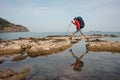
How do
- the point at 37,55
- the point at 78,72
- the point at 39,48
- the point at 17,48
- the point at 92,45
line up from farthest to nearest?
the point at 92,45 < the point at 17,48 < the point at 39,48 < the point at 37,55 < the point at 78,72

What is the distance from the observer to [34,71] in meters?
8.42

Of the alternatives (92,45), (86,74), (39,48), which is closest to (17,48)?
(39,48)

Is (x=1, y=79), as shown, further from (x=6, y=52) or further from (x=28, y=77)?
(x=6, y=52)

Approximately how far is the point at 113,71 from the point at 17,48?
10376 millimetres

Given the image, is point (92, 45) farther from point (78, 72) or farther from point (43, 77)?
point (43, 77)

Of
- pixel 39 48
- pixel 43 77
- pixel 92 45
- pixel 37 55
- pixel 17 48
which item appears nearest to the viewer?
pixel 43 77

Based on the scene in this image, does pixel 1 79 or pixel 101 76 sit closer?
pixel 1 79

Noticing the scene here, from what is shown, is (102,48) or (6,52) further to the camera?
(102,48)

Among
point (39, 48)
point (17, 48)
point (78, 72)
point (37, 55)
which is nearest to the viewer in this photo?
point (78, 72)

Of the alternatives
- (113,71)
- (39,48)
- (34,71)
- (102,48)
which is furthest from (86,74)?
(102,48)

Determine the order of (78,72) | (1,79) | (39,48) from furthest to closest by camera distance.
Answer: (39,48) → (78,72) → (1,79)

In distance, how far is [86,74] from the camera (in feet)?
25.7

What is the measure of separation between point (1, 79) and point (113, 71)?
6221 mm

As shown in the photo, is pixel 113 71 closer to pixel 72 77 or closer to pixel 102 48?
pixel 72 77
